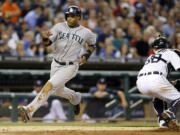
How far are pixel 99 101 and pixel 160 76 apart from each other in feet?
13.1

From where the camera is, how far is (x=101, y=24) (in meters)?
15.2

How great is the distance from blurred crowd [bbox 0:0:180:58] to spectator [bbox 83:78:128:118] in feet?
3.82

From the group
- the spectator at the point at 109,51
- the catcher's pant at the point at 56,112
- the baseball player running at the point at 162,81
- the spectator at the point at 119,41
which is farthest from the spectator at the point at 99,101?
the baseball player running at the point at 162,81

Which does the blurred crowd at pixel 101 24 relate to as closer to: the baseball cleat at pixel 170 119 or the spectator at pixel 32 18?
the spectator at pixel 32 18

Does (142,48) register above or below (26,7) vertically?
below

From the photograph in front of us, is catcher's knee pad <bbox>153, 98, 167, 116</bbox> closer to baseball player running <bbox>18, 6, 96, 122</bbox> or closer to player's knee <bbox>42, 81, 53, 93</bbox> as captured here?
baseball player running <bbox>18, 6, 96, 122</bbox>

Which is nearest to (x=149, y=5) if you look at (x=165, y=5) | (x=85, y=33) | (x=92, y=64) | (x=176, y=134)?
(x=165, y=5)

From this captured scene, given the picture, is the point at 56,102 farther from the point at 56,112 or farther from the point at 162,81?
the point at 162,81

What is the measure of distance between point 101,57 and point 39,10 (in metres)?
3.05

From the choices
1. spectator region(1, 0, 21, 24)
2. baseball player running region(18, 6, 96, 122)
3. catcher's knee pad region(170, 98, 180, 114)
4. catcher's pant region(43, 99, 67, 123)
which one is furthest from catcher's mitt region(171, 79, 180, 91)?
spectator region(1, 0, 21, 24)

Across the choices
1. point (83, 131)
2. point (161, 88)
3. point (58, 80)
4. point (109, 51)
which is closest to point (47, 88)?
point (58, 80)

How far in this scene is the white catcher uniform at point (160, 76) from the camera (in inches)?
334

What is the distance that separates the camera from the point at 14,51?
516 inches

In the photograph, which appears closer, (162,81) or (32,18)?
(162,81)
